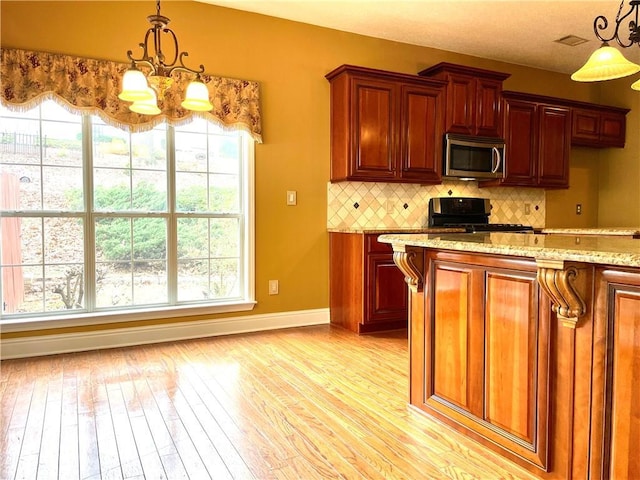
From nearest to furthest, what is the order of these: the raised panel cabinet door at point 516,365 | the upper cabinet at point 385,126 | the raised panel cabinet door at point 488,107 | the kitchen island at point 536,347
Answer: the kitchen island at point 536,347 → the raised panel cabinet door at point 516,365 → the upper cabinet at point 385,126 → the raised panel cabinet door at point 488,107

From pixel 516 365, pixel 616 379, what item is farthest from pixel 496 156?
pixel 616 379

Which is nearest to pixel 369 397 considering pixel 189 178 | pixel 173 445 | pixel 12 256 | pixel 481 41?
pixel 173 445

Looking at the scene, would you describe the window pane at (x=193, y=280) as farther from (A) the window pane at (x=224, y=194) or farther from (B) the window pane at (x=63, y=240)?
(B) the window pane at (x=63, y=240)

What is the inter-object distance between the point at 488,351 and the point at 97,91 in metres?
3.15

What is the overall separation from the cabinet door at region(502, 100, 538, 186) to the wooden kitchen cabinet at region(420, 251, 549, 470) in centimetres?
316

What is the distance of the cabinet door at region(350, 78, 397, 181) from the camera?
4.02 meters

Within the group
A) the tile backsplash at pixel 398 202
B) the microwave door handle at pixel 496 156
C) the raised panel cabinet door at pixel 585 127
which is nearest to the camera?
the tile backsplash at pixel 398 202

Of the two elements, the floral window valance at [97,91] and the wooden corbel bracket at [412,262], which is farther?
the floral window valance at [97,91]

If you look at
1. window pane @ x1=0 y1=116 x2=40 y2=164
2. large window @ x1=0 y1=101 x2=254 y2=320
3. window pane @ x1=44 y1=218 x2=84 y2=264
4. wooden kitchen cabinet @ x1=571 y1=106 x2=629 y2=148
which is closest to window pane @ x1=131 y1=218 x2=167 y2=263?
large window @ x1=0 y1=101 x2=254 y2=320

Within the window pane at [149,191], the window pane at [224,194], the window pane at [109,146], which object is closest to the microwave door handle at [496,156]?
the window pane at [224,194]

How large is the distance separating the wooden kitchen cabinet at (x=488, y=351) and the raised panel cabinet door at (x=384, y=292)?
154cm

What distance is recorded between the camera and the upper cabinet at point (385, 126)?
4.02 meters

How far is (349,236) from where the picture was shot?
4055mm

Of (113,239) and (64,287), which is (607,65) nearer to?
(113,239)
